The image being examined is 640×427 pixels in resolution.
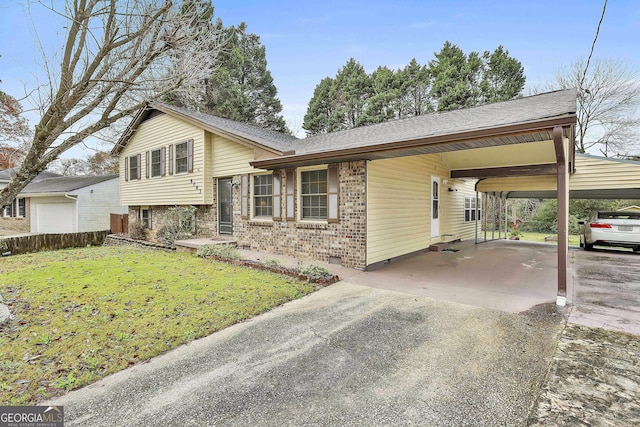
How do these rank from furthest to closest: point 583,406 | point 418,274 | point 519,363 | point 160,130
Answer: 1. point 160,130
2. point 418,274
3. point 519,363
4. point 583,406

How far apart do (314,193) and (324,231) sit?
107 cm

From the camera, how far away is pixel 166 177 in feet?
39.4

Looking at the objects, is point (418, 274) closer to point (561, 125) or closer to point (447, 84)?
point (561, 125)

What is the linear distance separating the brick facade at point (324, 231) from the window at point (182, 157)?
8.79 ft

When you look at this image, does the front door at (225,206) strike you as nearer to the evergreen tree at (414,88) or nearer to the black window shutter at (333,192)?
the black window shutter at (333,192)

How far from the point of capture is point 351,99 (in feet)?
81.5

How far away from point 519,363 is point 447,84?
2172cm

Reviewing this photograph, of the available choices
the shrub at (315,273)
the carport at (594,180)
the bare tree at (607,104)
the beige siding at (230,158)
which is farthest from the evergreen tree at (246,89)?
the bare tree at (607,104)

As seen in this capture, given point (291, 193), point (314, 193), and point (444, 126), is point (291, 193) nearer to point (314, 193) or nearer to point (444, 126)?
point (314, 193)

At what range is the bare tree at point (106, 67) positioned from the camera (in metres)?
3.81

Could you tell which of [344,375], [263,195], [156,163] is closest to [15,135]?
[156,163]

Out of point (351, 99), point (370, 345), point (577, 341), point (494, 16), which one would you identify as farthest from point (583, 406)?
point (351, 99)

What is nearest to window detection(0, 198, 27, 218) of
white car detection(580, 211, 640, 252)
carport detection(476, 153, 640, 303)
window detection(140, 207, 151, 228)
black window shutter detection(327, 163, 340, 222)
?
window detection(140, 207, 151, 228)

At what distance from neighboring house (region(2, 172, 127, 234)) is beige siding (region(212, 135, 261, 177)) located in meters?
11.4
